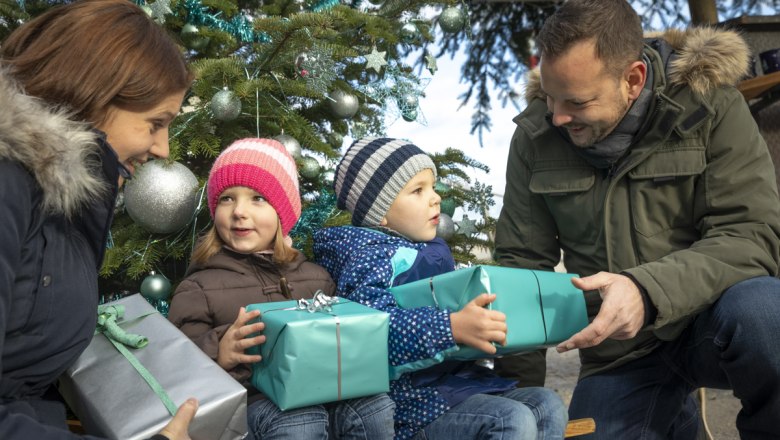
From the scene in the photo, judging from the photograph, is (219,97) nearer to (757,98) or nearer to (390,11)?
(390,11)

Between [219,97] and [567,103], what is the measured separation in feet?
4.23

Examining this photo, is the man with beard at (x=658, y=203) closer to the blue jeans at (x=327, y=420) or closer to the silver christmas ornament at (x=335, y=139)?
the blue jeans at (x=327, y=420)

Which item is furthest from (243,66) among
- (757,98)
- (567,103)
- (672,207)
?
(757,98)

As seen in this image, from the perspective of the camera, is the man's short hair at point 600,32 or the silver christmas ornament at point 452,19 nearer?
the man's short hair at point 600,32

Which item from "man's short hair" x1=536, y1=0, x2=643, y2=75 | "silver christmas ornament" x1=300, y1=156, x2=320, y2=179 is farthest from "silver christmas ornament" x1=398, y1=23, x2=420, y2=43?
"man's short hair" x1=536, y1=0, x2=643, y2=75

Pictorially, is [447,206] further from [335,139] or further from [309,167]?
[309,167]

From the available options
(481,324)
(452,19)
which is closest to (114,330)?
(481,324)

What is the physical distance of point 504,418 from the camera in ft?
7.17

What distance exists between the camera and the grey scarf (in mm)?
2654

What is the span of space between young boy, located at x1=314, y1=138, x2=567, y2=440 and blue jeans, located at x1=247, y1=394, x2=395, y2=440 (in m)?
0.14

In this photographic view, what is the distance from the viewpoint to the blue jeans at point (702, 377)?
2.27 m

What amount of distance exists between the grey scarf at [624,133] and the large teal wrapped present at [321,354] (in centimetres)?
109

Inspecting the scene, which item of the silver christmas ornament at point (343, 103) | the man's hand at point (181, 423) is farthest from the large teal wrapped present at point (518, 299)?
the silver christmas ornament at point (343, 103)

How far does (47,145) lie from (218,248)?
1076 millimetres
